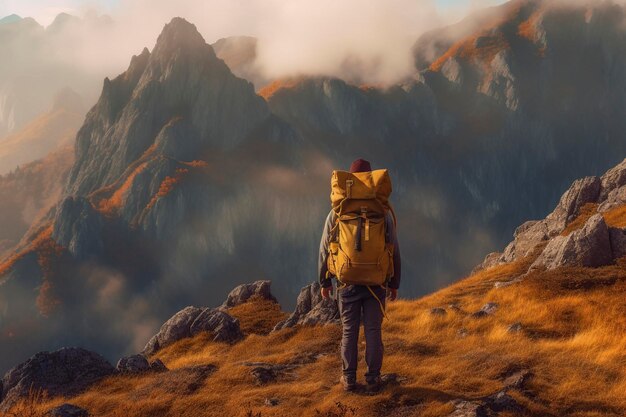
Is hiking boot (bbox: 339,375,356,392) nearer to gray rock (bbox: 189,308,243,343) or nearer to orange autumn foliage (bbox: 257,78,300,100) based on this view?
gray rock (bbox: 189,308,243,343)

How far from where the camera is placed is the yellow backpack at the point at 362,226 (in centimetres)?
855

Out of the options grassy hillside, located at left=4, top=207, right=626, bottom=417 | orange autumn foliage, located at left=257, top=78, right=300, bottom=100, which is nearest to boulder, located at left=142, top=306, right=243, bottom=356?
grassy hillside, located at left=4, top=207, right=626, bottom=417

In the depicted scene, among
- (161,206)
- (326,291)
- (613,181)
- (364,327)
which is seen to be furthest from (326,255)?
(161,206)

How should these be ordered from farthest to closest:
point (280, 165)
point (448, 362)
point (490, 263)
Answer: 1. point (280, 165)
2. point (490, 263)
3. point (448, 362)

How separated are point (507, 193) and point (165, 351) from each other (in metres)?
163

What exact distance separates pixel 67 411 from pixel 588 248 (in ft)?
56.5

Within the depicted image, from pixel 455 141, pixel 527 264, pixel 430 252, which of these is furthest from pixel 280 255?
pixel 527 264

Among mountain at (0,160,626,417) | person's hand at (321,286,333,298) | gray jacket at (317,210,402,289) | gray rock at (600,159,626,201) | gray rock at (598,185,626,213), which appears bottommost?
mountain at (0,160,626,417)

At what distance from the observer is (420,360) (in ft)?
36.3

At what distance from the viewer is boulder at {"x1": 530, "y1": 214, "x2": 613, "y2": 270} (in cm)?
1766

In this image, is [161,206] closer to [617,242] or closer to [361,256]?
[617,242]

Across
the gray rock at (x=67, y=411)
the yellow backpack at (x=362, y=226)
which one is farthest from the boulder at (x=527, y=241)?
the gray rock at (x=67, y=411)

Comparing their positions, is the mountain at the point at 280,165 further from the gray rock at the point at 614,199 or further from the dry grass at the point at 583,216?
the gray rock at the point at 614,199

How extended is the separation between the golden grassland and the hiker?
84cm
